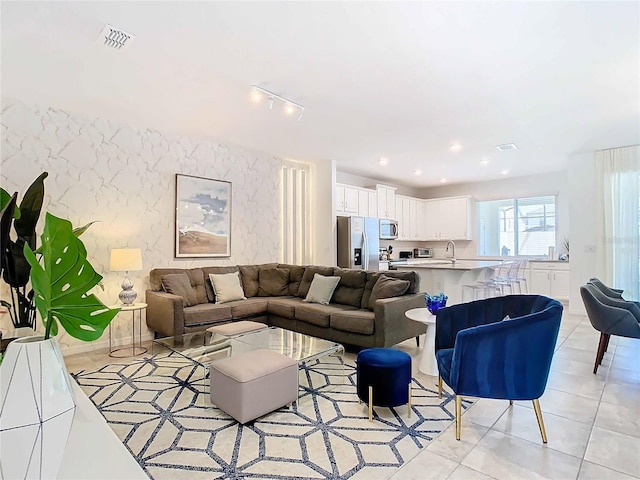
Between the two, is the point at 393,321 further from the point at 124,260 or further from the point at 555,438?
the point at 124,260

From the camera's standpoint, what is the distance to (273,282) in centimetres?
515

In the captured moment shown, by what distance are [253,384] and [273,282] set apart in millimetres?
2889

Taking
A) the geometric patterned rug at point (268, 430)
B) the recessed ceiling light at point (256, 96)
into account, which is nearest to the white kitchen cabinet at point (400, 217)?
the recessed ceiling light at point (256, 96)

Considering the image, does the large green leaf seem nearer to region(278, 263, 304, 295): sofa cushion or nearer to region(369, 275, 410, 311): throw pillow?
region(369, 275, 410, 311): throw pillow

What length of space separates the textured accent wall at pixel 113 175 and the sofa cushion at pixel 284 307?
1141mm

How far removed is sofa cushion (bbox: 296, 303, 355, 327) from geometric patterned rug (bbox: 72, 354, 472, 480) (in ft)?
2.75

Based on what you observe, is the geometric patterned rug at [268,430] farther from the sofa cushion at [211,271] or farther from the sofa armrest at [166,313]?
the sofa cushion at [211,271]

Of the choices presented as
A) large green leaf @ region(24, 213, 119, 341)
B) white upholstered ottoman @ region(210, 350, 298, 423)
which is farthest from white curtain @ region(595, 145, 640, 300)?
large green leaf @ region(24, 213, 119, 341)

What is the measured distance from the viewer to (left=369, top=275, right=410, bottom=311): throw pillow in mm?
3824

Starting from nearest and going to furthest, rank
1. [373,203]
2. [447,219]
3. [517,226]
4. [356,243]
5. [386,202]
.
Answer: [356,243]
[373,203]
[386,202]
[517,226]
[447,219]

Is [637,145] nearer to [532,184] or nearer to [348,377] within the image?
[532,184]

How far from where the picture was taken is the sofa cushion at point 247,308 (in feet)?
14.1

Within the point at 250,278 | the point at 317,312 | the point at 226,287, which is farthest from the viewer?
the point at 250,278

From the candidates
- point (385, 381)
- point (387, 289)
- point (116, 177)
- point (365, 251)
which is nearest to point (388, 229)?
point (365, 251)
